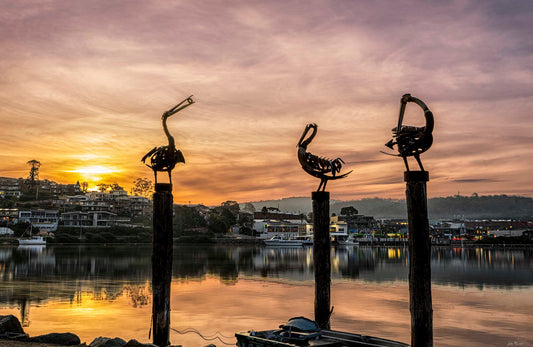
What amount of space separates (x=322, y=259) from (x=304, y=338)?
355 cm

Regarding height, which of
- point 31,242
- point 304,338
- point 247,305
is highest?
point 304,338

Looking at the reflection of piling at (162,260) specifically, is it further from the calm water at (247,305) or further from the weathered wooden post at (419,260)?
the weathered wooden post at (419,260)

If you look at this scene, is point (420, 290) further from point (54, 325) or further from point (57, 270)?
point (57, 270)

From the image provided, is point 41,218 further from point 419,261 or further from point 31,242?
point 419,261

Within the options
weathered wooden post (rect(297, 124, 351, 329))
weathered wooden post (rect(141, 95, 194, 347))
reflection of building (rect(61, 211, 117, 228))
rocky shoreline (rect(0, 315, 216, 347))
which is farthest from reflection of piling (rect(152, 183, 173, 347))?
reflection of building (rect(61, 211, 117, 228))

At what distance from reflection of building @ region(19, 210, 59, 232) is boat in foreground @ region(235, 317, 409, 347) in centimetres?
13367

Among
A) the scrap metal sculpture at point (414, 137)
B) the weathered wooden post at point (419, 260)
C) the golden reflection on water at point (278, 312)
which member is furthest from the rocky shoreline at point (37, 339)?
the scrap metal sculpture at point (414, 137)

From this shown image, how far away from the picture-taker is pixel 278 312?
2439 centimetres

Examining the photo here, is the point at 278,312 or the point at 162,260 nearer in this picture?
the point at 162,260

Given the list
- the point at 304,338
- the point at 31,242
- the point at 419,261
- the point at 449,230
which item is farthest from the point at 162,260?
the point at 449,230

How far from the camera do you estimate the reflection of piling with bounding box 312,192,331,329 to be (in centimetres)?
1404

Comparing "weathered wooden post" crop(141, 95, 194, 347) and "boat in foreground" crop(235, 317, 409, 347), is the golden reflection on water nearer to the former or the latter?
"weathered wooden post" crop(141, 95, 194, 347)

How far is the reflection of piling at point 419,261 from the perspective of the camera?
10.4 meters

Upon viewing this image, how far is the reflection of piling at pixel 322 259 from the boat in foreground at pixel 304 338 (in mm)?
2373
